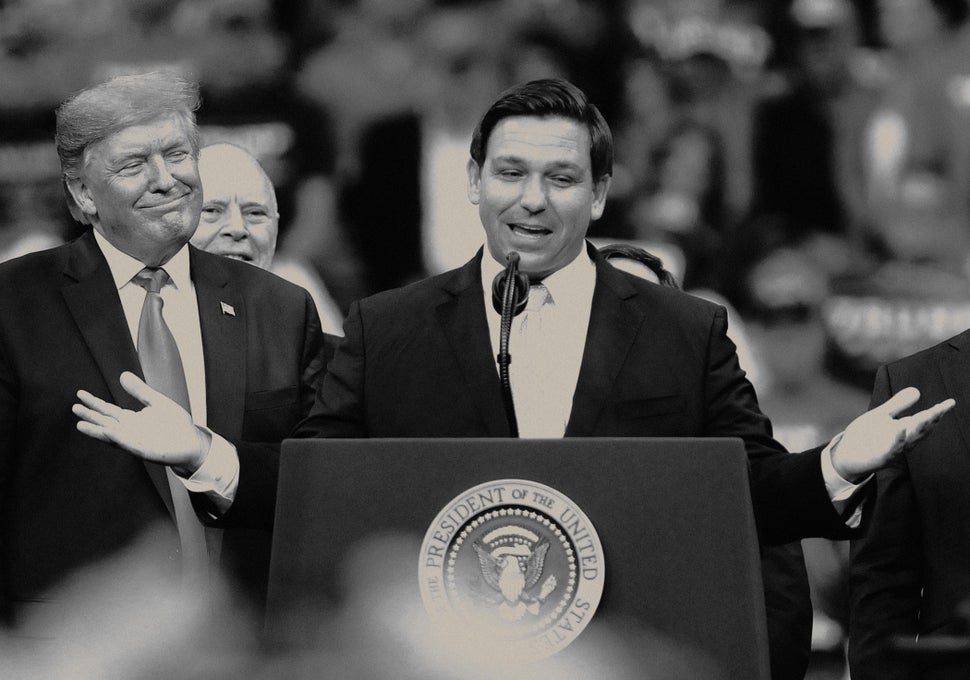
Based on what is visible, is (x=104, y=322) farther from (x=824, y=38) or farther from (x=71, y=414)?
(x=824, y=38)

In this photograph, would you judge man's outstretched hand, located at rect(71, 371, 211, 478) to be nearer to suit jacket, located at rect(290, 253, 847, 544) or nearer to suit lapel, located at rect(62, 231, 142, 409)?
suit jacket, located at rect(290, 253, 847, 544)

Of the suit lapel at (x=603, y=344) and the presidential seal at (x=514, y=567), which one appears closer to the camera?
the presidential seal at (x=514, y=567)

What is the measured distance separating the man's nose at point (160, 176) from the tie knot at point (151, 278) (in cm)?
14

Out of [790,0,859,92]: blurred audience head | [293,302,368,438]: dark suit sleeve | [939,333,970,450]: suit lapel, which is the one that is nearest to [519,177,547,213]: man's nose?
[293,302,368,438]: dark suit sleeve

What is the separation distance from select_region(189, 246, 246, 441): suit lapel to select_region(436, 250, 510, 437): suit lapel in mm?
417

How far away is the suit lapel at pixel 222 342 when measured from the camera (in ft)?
8.27

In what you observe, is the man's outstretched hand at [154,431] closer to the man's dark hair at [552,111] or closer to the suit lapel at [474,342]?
the suit lapel at [474,342]

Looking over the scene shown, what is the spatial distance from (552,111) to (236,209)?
1.25 m

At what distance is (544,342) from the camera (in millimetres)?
2305

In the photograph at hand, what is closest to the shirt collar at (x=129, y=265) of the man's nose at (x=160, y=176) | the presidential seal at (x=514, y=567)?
the man's nose at (x=160, y=176)

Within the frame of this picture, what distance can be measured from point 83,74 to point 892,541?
10.3 feet

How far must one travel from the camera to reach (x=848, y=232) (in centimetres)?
469

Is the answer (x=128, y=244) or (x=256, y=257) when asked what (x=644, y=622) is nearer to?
(x=128, y=244)

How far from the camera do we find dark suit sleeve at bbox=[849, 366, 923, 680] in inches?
98.1
